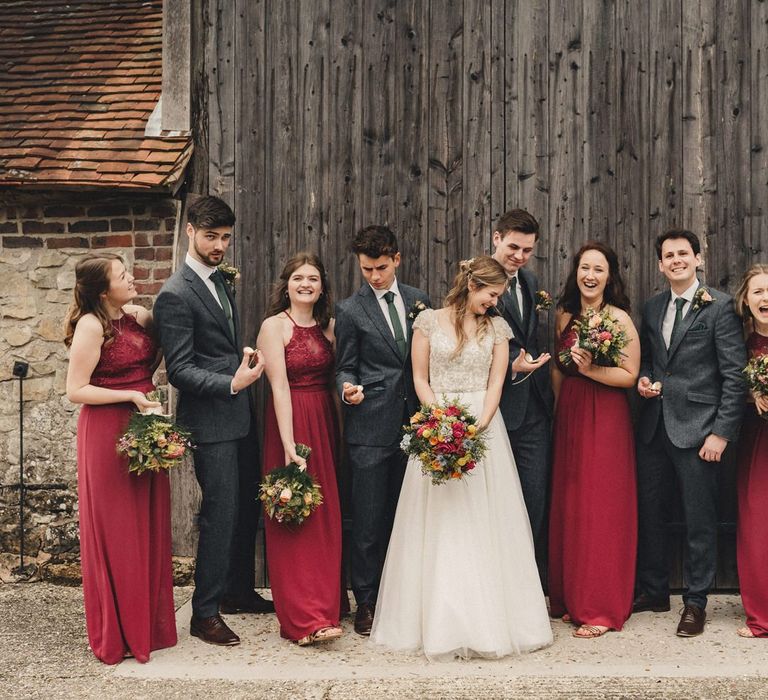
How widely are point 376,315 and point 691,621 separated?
8.53 ft

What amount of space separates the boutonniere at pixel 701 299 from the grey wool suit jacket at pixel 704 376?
2cm

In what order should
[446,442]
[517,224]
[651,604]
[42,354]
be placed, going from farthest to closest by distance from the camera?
[42,354] < [651,604] < [517,224] < [446,442]

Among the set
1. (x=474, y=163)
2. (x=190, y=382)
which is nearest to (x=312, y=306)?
(x=190, y=382)

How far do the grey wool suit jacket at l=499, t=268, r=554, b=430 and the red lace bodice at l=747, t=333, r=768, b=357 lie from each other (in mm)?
1216

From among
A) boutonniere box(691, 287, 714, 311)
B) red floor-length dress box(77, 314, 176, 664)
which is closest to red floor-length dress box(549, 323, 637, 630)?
boutonniere box(691, 287, 714, 311)

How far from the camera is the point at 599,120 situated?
6.02 metres

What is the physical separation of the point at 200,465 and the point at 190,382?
537 mm

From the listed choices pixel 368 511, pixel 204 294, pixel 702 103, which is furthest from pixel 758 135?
pixel 204 294

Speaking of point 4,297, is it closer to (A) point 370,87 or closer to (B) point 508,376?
(A) point 370,87

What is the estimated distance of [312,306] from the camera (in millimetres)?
5316

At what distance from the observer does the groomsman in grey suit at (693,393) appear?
507cm

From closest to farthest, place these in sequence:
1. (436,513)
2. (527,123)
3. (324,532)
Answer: (436,513), (324,532), (527,123)

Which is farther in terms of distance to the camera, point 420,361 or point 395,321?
point 395,321

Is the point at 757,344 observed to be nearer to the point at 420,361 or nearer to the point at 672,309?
the point at 672,309
